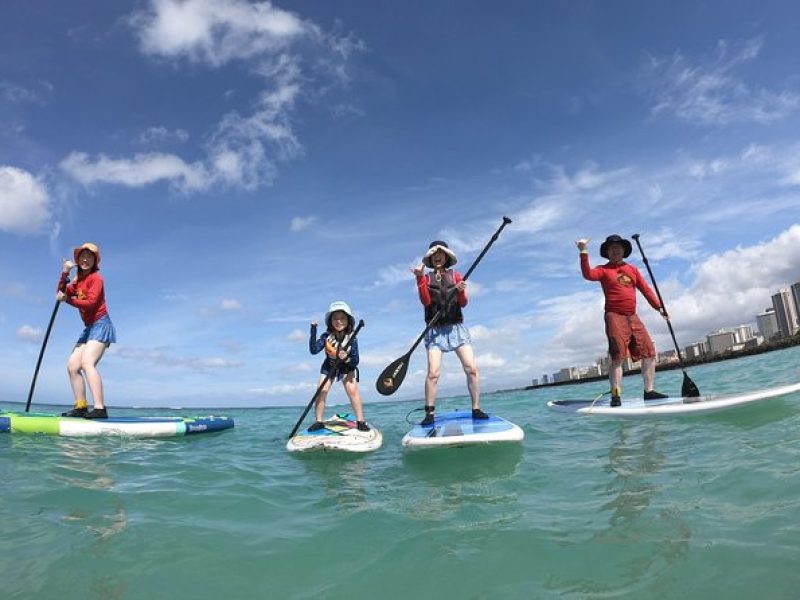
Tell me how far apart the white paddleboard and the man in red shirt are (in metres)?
4.49

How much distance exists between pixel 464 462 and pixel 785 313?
402ft

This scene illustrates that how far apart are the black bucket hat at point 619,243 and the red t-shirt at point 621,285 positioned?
0.74 ft

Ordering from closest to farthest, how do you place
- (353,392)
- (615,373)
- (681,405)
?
(681,405) → (353,392) → (615,373)

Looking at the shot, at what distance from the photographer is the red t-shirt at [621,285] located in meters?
8.91

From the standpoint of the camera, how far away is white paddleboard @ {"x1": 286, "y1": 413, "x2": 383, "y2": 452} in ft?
22.5

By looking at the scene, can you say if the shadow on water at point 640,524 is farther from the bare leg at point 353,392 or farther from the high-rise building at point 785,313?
the high-rise building at point 785,313

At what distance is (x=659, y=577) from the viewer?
260cm

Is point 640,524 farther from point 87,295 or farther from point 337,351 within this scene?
point 87,295

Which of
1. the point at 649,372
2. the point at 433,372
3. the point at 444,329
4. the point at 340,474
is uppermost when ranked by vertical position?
the point at 444,329

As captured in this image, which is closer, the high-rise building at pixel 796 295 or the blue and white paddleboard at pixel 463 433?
the blue and white paddleboard at pixel 463 433

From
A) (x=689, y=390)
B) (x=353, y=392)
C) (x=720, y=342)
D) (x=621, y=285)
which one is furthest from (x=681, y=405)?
(x=720, y=342)

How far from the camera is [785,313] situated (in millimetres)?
101500

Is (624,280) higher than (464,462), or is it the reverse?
(624,280)

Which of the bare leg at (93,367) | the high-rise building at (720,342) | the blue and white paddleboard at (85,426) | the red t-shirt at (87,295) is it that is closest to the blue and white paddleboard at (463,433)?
the blue and white paddleboard at (85,426)
